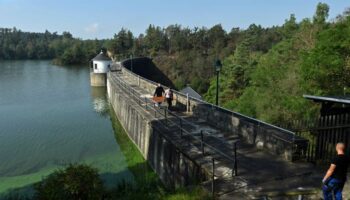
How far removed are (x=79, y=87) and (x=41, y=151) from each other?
35.9 m

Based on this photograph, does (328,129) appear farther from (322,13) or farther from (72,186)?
(322,13)

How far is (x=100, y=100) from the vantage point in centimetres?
4409

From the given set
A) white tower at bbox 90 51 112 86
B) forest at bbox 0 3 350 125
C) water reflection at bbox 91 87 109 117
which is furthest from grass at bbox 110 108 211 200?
white tower at bbox 90 51 112 86

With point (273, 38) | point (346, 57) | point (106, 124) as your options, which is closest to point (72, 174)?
point (346, 57)

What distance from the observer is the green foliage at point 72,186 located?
27.6ft

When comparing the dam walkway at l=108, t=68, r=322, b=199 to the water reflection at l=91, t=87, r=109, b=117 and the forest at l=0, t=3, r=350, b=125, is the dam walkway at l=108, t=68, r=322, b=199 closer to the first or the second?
the forest at l=0, t=3, r=350, b=125

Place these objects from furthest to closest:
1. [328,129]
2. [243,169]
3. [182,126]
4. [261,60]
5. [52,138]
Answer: [261,60] → [52,138] → [182,126] → [243,169] → [328,129]

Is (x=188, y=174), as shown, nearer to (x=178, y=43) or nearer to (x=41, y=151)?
(x=41, y=151)

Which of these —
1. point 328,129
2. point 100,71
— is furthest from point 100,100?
point 328,129

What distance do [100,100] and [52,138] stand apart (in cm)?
1954

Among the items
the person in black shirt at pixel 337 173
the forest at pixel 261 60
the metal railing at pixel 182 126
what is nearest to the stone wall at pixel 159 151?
the metal railing at pixel 182 126

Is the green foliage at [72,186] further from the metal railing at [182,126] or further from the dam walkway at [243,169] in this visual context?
the metal railing at [182,126]

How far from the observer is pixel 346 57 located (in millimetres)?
18750

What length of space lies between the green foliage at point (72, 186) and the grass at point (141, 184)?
1090 mm
